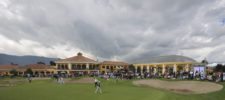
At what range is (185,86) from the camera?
5056 centimetres

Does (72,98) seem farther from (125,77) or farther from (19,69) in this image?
(19,69)

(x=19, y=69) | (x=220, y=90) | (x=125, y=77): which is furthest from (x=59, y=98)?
(x=19, y=69)

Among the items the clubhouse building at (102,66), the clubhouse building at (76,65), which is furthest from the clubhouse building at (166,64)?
the clubhouse building at (76,65)

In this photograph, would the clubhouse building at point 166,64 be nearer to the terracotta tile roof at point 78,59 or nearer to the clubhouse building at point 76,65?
the clubhouse building at point 76,65

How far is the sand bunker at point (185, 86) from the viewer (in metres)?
45.2

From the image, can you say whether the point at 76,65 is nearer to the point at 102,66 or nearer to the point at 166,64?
the point at 102,66

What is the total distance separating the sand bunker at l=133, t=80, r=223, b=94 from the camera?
148ft

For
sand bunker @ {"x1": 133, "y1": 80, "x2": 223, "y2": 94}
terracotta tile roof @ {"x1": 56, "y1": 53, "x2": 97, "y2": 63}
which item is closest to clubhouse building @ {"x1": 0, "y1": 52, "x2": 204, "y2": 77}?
terracotta tile roof @ {"x1": 56, "y1": 53, "x2": 97, "y2": 63}

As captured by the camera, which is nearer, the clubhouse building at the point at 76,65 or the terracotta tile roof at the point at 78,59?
the clubhouse building at the point at 76,65

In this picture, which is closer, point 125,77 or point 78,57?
point 125,77

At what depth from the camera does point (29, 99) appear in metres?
35.2

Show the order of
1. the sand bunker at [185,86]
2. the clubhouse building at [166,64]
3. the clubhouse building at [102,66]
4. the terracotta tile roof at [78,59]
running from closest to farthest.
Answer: the sand bunker at [185,86] < the clubhouse building at [166,64] < the clubhouse building at [102,66] < the terracotta tile roof at [78,59]

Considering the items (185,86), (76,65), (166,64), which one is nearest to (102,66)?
(76,65)

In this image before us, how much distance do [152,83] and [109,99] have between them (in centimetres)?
2311
